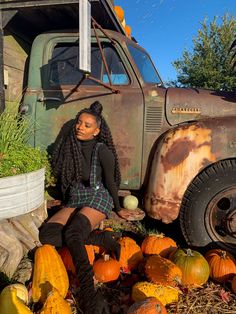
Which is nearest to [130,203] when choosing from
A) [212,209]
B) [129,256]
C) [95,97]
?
[129,256]

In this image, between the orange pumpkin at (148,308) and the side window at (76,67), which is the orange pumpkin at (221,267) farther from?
the side window at (76,67)

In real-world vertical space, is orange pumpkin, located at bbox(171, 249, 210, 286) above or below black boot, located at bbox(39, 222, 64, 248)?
below

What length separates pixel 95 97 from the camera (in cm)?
355

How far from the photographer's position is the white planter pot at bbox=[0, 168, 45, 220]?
258 cm

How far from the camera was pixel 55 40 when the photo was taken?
12.2 feet

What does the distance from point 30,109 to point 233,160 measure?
223 centimetres

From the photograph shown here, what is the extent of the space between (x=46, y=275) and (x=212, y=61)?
23.6 meters

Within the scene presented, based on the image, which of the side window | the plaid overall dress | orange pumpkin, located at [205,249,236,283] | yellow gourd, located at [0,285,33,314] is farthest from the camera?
the side window

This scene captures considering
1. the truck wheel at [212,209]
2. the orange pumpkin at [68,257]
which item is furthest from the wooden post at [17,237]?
the truck wheel at [212,209]

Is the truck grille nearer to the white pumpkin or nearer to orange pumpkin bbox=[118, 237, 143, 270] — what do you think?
the white pumpkin

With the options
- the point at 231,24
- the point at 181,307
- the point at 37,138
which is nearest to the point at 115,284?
the point at 181,307

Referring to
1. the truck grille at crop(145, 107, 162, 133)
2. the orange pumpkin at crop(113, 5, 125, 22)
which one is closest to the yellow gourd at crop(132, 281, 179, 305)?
the truck grille at crop(145, 107, 162, 133)

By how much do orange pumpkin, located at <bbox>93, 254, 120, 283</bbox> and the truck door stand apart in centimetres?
94

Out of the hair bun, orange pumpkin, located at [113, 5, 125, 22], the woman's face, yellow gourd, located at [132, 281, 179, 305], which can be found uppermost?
orange pumpkin, located at [113, 5, 125, 22]
